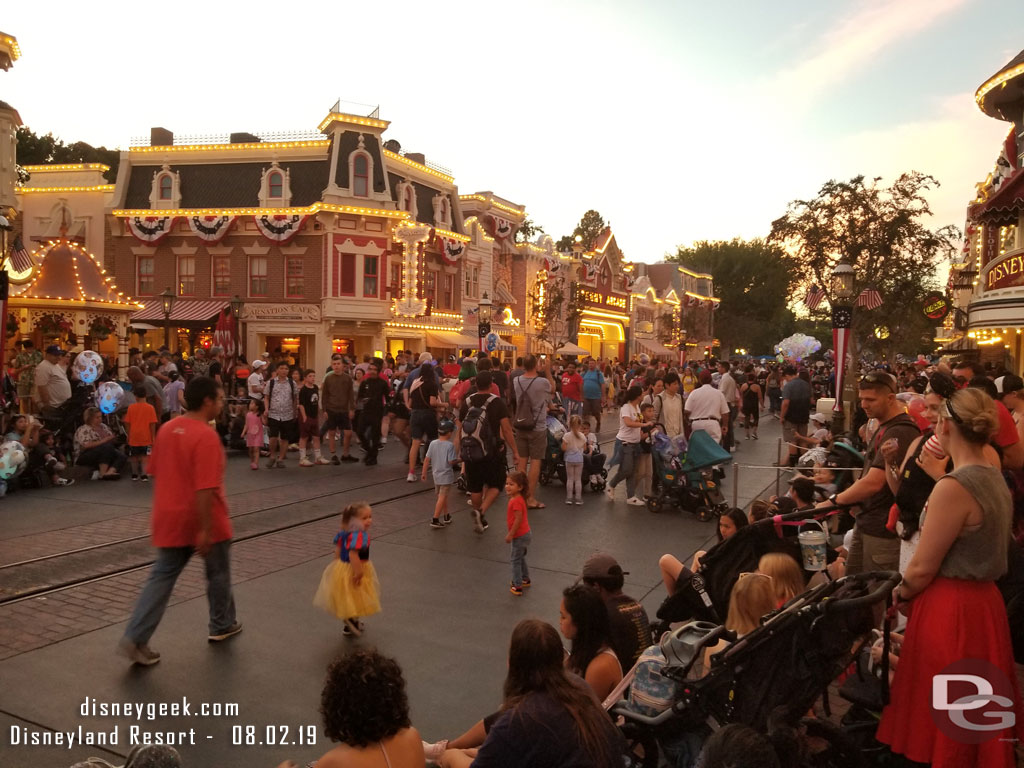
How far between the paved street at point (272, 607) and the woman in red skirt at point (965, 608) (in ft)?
8.02

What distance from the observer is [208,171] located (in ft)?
104

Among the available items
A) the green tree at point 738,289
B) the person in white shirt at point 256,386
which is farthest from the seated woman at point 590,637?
the green tree at point 738,289

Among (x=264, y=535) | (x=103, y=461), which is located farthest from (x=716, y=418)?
(x=103, y=461)

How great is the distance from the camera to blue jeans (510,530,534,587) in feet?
21.4

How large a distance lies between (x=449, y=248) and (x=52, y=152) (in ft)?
98.5

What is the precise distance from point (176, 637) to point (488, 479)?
13.6 ft

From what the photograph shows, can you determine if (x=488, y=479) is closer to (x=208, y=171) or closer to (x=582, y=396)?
(x=582, y=396)

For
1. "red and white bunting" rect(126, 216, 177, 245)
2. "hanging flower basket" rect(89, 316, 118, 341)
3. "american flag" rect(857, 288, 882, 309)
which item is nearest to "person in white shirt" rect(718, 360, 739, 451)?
"american flag" rect(857, 288, 882, 309)

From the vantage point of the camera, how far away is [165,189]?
Answer: 104 feet

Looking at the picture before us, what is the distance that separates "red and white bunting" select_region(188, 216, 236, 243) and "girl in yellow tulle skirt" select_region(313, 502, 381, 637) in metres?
28.3

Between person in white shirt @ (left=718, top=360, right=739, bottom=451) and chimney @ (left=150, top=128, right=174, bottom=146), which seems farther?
chimney @ (left=150, top=128, right=174, bottom=146)

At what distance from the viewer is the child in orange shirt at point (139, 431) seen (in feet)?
37.5

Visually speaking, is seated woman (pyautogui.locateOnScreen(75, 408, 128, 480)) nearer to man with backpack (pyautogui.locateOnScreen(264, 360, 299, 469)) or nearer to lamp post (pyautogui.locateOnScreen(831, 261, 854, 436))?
man with backpack (pyautogui.locateOnScreen(264, 360, 299, 469))

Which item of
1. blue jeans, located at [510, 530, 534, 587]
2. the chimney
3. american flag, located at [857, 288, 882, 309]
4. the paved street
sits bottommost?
the paved street
